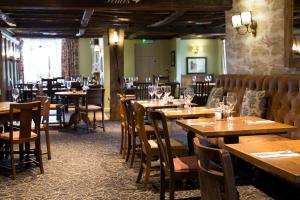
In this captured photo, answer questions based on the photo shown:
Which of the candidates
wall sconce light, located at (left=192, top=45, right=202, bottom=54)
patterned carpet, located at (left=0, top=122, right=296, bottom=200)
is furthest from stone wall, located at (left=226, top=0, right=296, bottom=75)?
wall sconce light, located at (left=192, top=45, right=202, bottom=54)

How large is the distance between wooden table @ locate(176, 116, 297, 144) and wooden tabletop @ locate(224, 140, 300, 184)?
59 centimetres

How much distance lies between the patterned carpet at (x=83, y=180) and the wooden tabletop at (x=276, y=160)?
162 cm

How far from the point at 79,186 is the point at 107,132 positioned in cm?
379

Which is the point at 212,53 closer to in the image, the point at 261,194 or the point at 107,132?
the point at 107,132

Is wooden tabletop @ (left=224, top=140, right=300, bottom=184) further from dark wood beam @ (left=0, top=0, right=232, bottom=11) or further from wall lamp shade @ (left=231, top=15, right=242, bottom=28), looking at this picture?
dark wood beam @ (left=0, top=0, right=232, bottom=11)

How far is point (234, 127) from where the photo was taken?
352 centimetres

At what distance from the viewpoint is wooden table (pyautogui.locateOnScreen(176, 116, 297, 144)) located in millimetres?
3350

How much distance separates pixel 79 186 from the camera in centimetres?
460

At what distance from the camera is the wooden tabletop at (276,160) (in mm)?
2049

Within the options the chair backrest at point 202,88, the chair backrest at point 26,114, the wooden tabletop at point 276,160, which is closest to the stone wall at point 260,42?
the wooden tabletop at point 276,160

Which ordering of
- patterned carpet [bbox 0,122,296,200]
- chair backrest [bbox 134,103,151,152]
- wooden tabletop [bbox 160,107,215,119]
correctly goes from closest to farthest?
chair backrest [bbox 134,103,151,152], patterned carpet [bbox 0,122,296,200], wooden tabletop [bbox 160,107,215,119]

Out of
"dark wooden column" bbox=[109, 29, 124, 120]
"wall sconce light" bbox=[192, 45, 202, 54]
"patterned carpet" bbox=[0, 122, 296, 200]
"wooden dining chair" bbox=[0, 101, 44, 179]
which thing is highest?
"wall sconce light" bbox=[192, 45, 202, 54]

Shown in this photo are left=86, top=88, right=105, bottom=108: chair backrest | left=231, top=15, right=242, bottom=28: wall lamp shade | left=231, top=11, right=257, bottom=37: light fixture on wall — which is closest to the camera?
left=231, top=11, right=257, bottom=37: light fixture on wall

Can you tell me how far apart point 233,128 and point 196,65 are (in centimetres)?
1189
